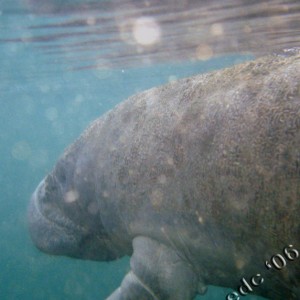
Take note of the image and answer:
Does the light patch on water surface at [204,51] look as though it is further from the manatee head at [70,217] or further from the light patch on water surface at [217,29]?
the manatee head at [70,217]

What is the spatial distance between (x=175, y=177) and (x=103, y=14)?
325 inches

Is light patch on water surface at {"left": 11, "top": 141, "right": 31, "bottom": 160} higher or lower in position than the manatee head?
higher

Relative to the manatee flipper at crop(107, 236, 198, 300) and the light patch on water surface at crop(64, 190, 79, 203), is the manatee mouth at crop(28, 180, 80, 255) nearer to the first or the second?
the light patch on water surface at crop(64, 190, 79, 203)

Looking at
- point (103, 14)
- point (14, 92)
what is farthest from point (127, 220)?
point (14, 92)

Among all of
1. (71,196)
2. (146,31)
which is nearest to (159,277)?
(71,196)

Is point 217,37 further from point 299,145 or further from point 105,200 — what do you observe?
point 299,145

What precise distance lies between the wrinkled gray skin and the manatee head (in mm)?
26

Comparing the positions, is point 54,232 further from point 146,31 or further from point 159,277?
point 146,31

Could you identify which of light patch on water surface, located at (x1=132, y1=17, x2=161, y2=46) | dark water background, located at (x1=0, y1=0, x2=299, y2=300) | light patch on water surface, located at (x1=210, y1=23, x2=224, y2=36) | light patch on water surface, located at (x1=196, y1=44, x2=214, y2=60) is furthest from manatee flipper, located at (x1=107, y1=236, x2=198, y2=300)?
light patch on water surface, located at (x1=196, y1=44, x2=214, y2=60)

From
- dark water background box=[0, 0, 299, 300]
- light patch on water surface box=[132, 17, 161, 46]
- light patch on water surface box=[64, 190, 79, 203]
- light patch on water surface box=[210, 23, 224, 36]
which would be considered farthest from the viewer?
light patch on water surface box=[210, 23, 224, 36]

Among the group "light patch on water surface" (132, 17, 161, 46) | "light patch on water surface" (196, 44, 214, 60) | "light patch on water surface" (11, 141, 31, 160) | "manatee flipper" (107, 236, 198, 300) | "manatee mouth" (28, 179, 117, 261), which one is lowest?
"manatee flipper" (107, 236, 198, 300)

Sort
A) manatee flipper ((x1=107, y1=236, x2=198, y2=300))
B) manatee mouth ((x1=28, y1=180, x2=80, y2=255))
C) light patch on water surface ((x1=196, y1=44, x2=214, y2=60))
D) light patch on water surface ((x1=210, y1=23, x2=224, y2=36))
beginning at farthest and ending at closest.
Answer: light patch on water surface ((x1=196, y1=44, x2=214, y2=60))
light patch on water surface ((x1=210, y1=23, x2=224, y2=36))
manatee mouth ((x1=28, y1=180, x2=80, y2=255))
manatee flipper ((x1=107, y1=236, x2=198, y2=300))

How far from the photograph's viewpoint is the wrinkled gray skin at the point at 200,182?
86.0 inches

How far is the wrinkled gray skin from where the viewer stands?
7.17 ft
